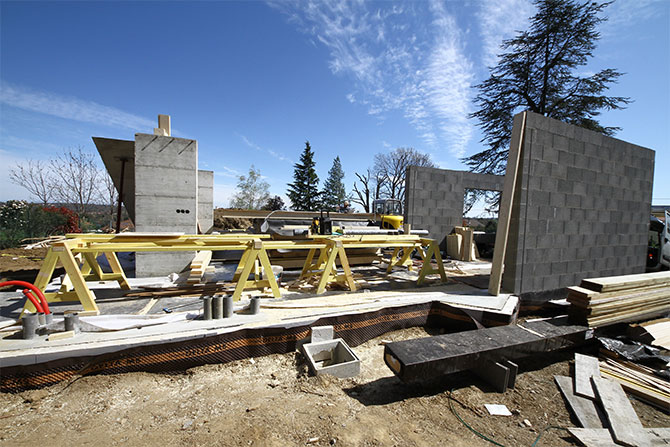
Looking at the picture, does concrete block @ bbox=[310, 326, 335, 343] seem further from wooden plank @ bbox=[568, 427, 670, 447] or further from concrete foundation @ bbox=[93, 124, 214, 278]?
concrete foundation @ bbox=[93, 124, 214, 278]

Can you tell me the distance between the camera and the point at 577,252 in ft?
18.6

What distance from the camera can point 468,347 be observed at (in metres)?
3.20

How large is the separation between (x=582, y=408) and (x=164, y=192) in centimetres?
834

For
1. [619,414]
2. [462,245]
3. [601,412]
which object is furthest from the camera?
[462,245]

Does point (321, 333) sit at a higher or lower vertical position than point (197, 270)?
lower

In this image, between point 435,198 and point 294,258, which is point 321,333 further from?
point 435,198

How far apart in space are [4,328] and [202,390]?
2531 millimetres

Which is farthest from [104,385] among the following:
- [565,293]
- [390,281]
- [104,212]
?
[104,212]

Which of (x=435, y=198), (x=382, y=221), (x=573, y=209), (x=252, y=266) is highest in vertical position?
(x=435, y=198)

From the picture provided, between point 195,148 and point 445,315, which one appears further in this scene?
point 195,148

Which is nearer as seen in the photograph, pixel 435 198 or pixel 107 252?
pixel 107 252

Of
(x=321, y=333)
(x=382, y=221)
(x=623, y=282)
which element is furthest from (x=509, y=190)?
(x=382, y=221)

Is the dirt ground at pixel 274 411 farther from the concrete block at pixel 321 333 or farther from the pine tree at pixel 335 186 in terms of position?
the pine tree at pixel 335 186

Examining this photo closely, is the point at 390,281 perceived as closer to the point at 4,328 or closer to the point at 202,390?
the point at 202,390
